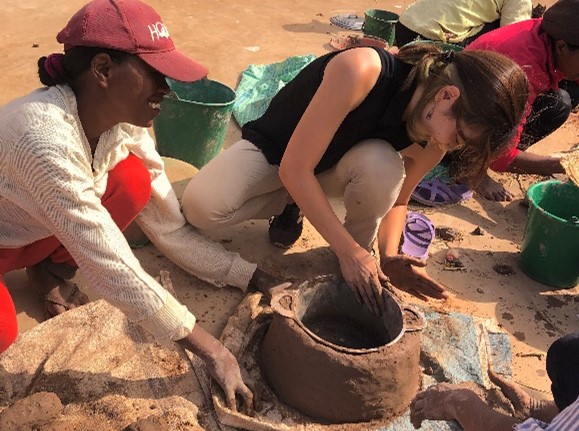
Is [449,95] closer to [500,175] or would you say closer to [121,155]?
[121,155]

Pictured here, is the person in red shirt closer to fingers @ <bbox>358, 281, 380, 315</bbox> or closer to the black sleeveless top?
the black sleeveless top

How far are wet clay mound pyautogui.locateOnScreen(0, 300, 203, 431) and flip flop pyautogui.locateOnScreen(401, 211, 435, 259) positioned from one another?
1.36 m

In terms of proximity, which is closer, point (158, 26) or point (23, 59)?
point (158, 26)

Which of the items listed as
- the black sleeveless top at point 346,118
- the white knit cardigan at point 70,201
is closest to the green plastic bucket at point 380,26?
the black sleeveless top at point 346,118

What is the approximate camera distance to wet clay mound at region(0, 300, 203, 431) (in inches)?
73.4

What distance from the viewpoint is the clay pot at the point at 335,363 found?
6.39 feet

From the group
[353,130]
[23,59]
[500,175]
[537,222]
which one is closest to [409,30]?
[500,175]

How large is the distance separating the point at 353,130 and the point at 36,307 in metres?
1.47

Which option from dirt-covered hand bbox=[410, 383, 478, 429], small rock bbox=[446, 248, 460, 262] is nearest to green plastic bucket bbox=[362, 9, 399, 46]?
small rock bbox=[446, 248, 460, 262]

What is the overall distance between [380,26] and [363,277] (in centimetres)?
429

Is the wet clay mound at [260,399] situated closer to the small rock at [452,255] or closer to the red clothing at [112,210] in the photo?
the red clothing at [112,210]

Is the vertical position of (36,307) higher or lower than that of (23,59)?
lower

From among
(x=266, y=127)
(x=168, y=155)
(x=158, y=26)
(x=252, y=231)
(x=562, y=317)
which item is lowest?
(x=562, y=317)

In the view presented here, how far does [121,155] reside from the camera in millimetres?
2195
